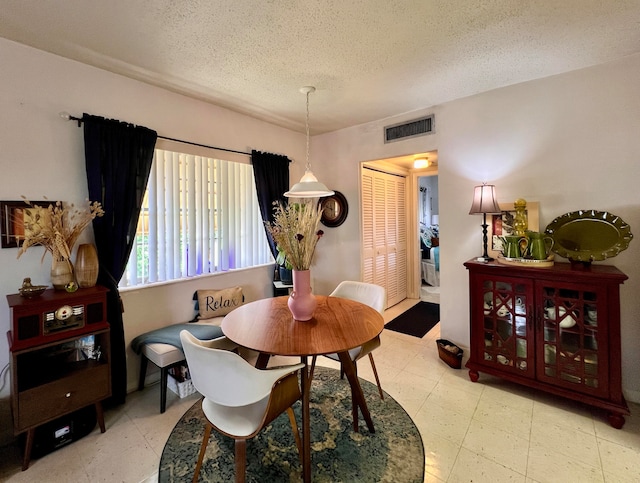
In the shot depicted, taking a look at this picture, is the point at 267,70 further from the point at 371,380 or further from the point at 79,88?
the point at 371,380

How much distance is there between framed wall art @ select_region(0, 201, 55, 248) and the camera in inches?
72.2

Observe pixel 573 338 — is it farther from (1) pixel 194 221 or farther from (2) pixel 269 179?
(1) pixel 194 221

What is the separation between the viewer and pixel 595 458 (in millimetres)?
1655

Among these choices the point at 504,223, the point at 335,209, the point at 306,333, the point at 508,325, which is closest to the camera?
the point at 306,333

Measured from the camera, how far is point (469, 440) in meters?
1.81

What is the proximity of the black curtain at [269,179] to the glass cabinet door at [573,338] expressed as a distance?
272 cm

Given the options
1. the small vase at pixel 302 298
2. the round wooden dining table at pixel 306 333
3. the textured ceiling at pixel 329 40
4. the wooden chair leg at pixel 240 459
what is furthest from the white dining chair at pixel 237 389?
the textured ceiling at pixel 329 40

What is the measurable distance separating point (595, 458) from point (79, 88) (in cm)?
426

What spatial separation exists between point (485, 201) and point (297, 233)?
1.81 m

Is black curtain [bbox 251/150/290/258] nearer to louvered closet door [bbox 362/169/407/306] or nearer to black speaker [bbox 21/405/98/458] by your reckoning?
louvered closet door [bbox 362/169/407/306]

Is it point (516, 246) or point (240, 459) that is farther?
point (516, 246)

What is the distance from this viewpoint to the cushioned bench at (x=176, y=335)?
2117mm

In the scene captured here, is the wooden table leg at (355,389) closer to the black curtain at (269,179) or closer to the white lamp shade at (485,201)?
the white lamp shade at (485,201)

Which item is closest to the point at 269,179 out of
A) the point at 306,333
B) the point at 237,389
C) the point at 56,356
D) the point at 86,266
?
the point at 86,266
